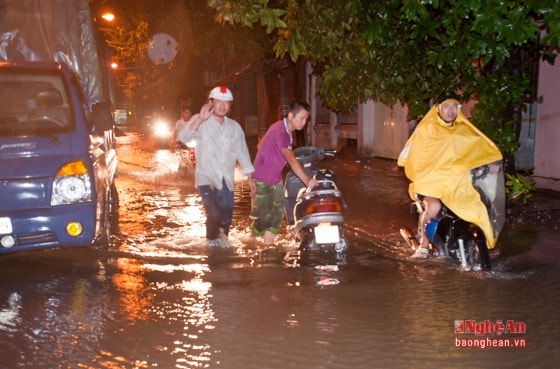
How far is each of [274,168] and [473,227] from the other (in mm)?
2277

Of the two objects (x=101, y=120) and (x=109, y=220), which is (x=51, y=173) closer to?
(x=101, y=120)

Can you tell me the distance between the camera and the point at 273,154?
7.15m

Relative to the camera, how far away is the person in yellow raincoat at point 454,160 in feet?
20.7

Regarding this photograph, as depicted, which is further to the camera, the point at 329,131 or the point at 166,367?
the point at 329,131

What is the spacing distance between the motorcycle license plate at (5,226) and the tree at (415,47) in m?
3.35

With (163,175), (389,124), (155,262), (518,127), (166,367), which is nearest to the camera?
(166,367)

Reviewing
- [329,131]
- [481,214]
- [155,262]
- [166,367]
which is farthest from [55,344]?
[329,131]

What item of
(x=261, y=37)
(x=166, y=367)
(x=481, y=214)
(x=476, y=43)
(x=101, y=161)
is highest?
(x=261, y=37)

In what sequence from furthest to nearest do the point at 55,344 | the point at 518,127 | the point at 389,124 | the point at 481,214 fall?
the point at 389,124 → the point at 518,127 → the point at 481,214 → the point at 55,344

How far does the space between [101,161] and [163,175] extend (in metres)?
8.87

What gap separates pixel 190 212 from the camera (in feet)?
34.1

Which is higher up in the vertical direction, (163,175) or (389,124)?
(389,124)

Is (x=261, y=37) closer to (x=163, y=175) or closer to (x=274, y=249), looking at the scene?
(x=163, y=175)

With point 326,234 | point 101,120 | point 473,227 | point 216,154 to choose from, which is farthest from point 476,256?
point 101,120
